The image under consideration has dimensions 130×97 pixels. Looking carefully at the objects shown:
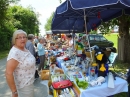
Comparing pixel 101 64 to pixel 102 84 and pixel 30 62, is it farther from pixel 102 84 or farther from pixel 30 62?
pixel 30 62

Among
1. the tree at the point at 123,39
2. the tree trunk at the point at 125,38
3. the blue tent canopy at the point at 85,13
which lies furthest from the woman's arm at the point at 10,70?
the tree trunk at the point at 125,38

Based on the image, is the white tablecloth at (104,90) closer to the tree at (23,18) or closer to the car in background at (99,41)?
the car in background at (99,41)

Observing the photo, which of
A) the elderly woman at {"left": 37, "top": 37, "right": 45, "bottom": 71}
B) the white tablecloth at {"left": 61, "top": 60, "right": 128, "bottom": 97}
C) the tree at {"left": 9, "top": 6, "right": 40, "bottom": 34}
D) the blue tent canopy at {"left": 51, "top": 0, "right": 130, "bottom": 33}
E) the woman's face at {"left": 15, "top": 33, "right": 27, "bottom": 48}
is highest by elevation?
the tree at {"left": 9, "top": 6, "right": 40, "bottom": 34}

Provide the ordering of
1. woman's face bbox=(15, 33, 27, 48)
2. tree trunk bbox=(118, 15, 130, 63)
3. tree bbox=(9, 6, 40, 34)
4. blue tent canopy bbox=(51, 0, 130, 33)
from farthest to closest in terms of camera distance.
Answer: tree bbox=(9, 6, 40, 34)
tree trunk bbox=(118, 15, 130, 63)
blue tent canopy bbox=(51, 0, 130, 33)
woman's face bbox=(15, 33, 27, 48)

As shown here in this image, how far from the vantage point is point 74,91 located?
3.21 m

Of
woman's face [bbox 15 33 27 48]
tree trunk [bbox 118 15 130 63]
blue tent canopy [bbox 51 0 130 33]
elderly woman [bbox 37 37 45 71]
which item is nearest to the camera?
woman's face [bbox 15 33 27 48]

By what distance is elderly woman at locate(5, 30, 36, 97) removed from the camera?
2361 mm

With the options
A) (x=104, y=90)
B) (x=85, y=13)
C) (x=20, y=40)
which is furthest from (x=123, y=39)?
(x=20, y=40)

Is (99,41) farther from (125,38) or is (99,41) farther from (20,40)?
(20,40)

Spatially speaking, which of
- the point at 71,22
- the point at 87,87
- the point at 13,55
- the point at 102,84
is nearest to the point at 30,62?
the point at 13,55

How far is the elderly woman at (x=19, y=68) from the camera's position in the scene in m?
2.36

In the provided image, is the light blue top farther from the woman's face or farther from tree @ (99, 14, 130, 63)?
the woman's face

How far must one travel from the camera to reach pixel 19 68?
2.52 metres

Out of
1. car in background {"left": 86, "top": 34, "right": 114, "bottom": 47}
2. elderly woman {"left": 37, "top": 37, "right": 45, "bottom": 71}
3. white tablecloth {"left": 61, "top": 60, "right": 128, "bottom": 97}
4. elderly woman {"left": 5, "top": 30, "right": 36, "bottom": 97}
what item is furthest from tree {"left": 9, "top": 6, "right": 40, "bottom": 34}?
white tablecloth {"left": 61, "top": 60, "right": 128, "bottom": 97}
